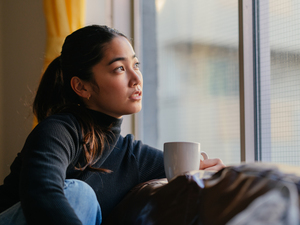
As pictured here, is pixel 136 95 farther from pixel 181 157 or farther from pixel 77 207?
pixel 77 207

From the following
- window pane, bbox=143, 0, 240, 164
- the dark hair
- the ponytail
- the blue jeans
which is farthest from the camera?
window pane, bbox=143, 0, 240, 164

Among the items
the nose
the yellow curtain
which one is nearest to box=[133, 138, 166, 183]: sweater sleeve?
the nose

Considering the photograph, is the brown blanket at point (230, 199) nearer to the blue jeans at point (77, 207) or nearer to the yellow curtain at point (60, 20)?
the blue jeans at point (77, 207)

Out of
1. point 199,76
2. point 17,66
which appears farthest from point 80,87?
point 17,66

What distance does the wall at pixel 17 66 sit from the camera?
2219mm

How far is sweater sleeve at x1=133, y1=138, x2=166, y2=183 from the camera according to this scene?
1.26m

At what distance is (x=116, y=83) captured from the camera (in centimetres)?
121

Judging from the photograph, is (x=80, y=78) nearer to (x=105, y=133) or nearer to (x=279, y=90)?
(x=105, y=133)

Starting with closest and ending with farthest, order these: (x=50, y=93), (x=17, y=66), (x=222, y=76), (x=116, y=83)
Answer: (x=116, y=83)
(x=50, y=93)
(x=222, y=76)
(x=17, y=66)

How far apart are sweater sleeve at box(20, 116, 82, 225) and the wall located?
4.56 feet

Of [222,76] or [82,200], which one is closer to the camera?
Result: [82,200]

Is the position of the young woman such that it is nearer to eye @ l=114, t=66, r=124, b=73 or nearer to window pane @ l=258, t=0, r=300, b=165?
eye @ l=114, t=66, r=124, b=73

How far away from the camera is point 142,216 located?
0.80 m

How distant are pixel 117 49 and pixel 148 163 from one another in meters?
0.44
